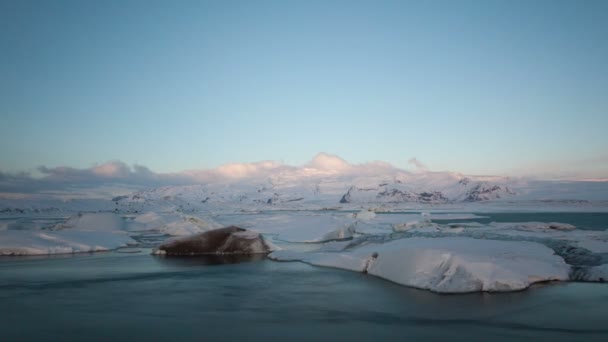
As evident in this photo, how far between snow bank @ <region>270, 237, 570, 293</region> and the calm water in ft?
1.13

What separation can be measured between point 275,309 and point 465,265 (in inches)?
153

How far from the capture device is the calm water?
580cm

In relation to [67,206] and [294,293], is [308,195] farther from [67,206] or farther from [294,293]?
[294,293]

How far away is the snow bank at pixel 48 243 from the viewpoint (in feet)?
47.9

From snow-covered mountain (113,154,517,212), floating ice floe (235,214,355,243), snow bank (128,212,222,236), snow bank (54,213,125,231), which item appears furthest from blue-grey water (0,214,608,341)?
snow-covered mountain (113,154,517,212)

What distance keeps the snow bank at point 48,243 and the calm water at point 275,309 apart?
433 cm

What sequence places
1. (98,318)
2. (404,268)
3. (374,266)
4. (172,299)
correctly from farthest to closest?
1. (374,266)
2. (404,268)
3. (172,299)
4. (98,318)

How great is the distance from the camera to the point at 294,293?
332 inches

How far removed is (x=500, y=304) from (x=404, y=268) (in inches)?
96.5

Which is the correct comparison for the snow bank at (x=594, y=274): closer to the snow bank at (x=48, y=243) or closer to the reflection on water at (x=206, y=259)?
the reflection on water at (x=206, y=259)

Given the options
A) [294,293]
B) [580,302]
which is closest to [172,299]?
[294,293]

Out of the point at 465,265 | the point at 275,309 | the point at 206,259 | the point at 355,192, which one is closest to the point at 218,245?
the point at 206,259

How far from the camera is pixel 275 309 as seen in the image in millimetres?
7203

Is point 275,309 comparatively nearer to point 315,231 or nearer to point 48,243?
point 48,243
